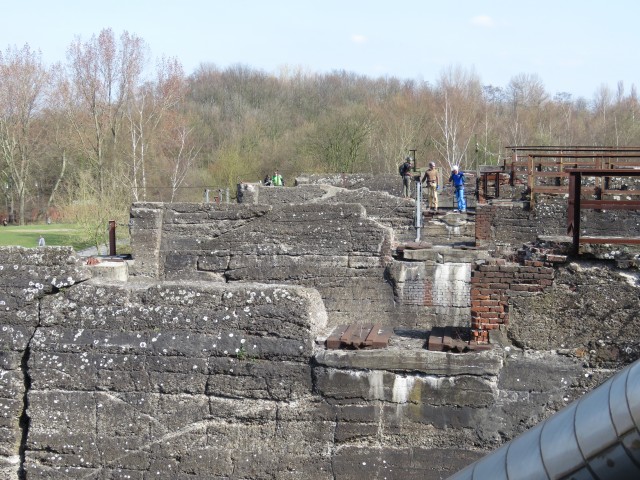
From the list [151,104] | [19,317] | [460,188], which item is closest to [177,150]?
[151,104]

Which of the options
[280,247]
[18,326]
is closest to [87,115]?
[280,247]

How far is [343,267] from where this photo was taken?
31.9 feet

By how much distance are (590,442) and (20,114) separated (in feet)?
153

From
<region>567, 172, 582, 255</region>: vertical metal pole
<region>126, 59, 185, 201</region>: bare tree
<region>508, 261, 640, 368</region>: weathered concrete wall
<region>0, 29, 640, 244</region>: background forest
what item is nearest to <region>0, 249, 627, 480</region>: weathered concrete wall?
<region>508, 261, 640, 368</region>: weathered concrete wall

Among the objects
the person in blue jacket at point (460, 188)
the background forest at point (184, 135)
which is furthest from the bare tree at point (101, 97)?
the person in blue jacket at point (460, 188)

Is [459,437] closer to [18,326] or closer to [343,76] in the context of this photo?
[18,326]

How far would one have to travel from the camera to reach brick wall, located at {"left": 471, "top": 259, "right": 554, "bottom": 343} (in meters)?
4.71

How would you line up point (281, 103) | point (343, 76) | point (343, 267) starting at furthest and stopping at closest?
point (343, 76) < point (281, 103) < point (343, 267)

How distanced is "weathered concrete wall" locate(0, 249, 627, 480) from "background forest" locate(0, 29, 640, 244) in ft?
73.6

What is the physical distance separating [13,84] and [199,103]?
19.0 m

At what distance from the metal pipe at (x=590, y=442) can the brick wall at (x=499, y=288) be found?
1.74m

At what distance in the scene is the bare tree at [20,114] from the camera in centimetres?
4403

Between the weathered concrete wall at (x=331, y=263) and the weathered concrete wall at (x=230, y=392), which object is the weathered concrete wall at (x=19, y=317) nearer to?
the weathered concrete wall at (x=230, y=392)

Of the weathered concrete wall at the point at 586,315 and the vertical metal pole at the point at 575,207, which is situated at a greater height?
the vertical metal pole at the point at 575,207
